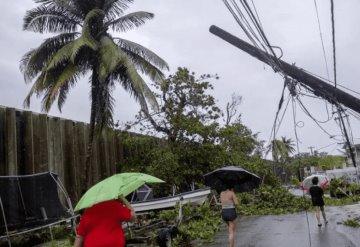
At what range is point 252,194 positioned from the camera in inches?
1017

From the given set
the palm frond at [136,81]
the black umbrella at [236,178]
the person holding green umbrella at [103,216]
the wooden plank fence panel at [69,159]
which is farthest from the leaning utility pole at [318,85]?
the wooden plank fence panel at [69,159]

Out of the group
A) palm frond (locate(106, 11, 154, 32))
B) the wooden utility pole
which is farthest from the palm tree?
the wooden utility pole

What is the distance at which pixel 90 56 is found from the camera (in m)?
18.6

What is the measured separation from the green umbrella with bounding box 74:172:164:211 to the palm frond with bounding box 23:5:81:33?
13.7 metres


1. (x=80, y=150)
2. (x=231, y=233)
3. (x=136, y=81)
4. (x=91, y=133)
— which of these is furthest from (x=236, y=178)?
(x=80, y=150)

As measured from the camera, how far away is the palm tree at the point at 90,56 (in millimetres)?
17562

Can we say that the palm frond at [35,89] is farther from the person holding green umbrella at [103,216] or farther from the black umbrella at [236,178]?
the person holding green umbrella at [103,216]

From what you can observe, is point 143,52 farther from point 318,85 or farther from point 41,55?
point 318,85

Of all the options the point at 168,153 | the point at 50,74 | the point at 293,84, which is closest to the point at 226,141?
the point at 168,153

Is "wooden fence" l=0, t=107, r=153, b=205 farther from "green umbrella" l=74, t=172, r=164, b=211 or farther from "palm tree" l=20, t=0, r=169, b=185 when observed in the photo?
"green umbrella" l=74, t=172, r=164, b=211

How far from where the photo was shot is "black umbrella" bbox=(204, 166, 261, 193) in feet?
41.5

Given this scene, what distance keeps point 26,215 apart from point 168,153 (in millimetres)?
9273

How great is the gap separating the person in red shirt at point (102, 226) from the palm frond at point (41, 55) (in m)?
14.0

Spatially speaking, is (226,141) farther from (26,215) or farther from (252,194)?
(26,215)
